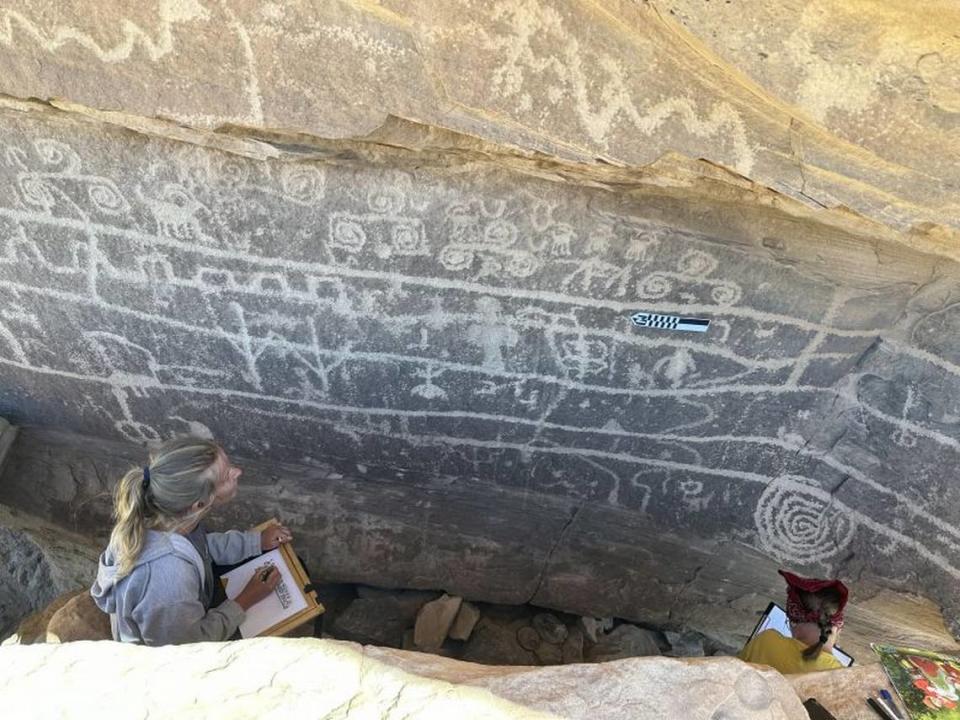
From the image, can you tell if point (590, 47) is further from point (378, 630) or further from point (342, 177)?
point (378, 630)

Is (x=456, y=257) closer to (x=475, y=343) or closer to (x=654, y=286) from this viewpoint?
(x=475, y=343)

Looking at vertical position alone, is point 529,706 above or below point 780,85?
below

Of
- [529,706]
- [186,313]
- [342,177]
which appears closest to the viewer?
[529,706]

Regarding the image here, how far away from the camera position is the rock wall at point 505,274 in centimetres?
188

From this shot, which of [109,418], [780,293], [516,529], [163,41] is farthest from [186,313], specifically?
[780,293]

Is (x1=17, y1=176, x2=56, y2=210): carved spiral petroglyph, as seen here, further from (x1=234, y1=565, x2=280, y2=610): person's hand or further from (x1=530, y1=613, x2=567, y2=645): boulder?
(x1=530, y1=613, x2=567, y2=645): boulder

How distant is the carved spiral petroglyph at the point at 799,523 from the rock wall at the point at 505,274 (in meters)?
0.01

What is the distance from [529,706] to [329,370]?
1.65 m

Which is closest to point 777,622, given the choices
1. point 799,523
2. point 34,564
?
point 799,523

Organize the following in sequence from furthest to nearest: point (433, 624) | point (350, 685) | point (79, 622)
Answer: point (433, 624)
point (79, 622)
point (350, 685)

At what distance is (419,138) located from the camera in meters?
2.23

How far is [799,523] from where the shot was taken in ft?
10.5

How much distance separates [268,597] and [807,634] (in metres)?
1.64

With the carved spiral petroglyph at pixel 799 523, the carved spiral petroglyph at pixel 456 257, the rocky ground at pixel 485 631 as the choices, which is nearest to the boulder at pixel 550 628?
the rocky ground at pixel 485 631
